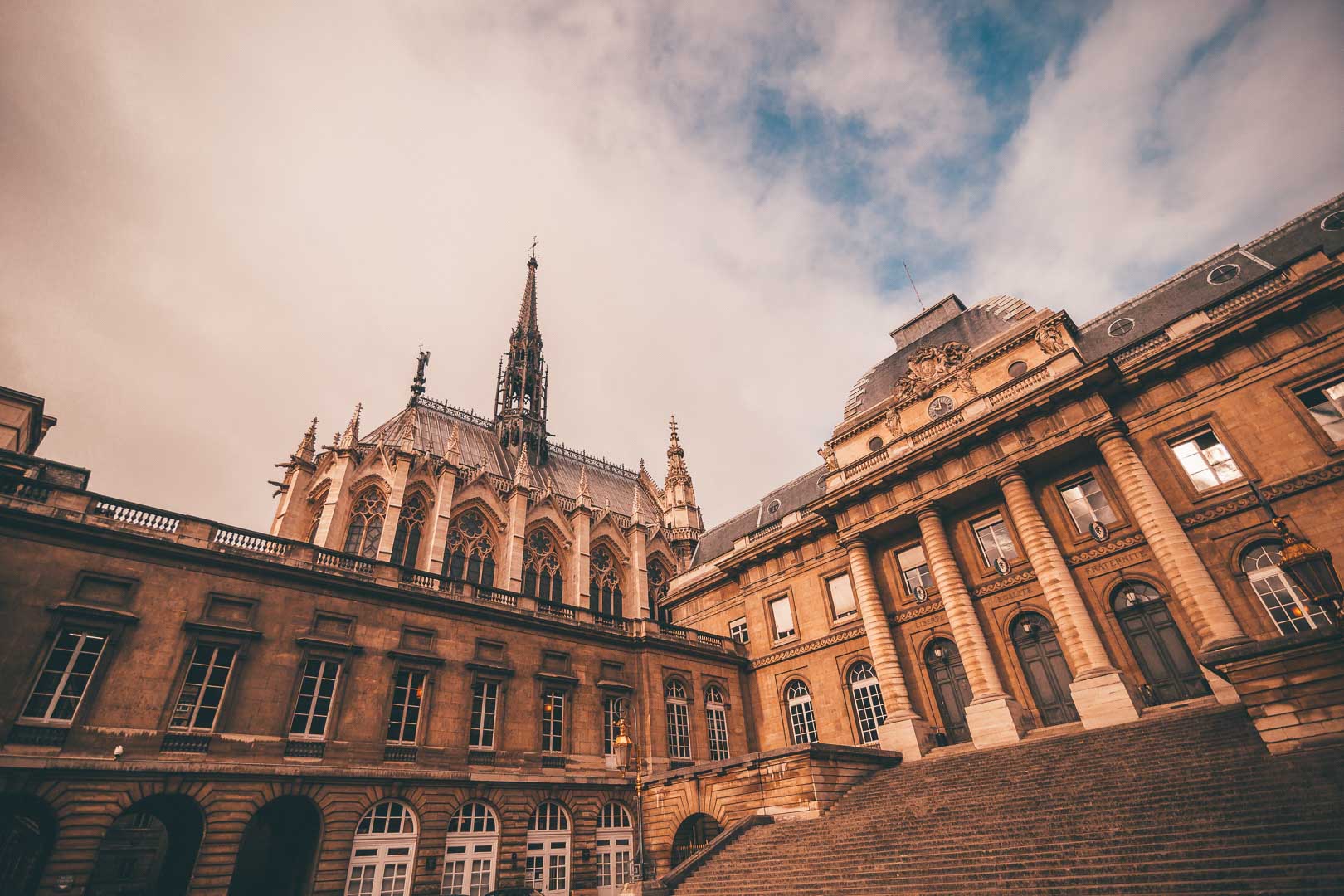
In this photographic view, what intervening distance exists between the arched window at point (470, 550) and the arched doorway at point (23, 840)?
1505 centimetres

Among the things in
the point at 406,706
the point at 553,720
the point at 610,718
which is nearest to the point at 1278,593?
the point at 610,718

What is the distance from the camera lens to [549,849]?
18.9 meters

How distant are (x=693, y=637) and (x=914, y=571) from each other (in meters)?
10.1

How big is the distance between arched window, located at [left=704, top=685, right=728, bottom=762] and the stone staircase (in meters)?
8.09

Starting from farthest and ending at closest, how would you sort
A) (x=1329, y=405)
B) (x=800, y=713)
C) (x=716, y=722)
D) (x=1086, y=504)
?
1. (x=716, y=722)
2. (x=800, y=713)
3. (x=1086, y=504)
4. (x=1329, y=405)

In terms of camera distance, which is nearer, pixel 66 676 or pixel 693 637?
pixel 66 676

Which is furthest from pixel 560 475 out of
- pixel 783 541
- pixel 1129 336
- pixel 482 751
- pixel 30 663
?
pixel 1129 336

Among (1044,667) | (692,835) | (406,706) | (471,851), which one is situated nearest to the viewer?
(471,851)

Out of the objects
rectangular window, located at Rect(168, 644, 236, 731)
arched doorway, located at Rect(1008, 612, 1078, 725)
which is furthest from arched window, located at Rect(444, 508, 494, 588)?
arched doorway, located at Rect(1008, 612, 1078, 725)

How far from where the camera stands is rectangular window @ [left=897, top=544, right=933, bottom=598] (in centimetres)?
2197

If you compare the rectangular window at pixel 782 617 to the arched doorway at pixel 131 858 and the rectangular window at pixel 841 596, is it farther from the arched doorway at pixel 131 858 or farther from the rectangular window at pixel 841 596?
the arched doorway at pixel 131 858

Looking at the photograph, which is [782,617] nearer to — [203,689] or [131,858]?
[203,689]

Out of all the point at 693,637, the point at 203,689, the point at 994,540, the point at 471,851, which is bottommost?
the point at 471,851

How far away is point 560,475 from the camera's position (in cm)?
4250
